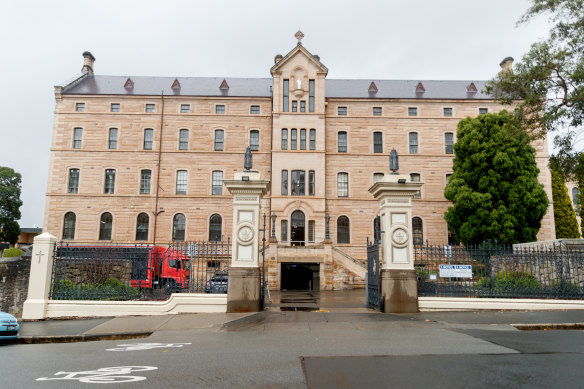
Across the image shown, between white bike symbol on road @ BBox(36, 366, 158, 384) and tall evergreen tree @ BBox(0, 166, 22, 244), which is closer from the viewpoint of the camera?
white bike symbol on road @ BBox(36, 366, 158, 384)

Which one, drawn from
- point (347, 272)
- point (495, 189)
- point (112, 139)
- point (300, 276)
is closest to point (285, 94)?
point (300, 276)

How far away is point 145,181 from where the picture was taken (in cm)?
3566

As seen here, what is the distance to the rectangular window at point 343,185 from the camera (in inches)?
1383

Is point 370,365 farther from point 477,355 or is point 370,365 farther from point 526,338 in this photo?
point 526,338

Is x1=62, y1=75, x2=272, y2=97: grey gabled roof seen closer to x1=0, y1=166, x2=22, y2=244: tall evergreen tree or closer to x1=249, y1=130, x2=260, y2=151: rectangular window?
x1=249, y1=130, x2=260, y2=151: rectangular window

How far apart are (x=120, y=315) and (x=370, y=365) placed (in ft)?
28.0

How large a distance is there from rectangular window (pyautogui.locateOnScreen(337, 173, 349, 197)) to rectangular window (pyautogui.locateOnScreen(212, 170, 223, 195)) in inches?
387

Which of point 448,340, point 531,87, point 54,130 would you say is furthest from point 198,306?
point 54,130

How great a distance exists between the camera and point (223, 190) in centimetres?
3559

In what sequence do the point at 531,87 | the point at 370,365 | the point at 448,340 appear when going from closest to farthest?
1. the point at 370,365
2. the point at 448,340
3. the point at 531,87

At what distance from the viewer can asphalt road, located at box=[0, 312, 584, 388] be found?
17.7ft

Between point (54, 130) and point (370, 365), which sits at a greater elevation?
point (54, 130)

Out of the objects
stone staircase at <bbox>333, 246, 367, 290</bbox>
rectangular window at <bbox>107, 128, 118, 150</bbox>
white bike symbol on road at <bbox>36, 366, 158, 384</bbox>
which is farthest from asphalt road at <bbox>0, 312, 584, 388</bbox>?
rectangular window at <bbox>107, 128, 118, 150</bbox>

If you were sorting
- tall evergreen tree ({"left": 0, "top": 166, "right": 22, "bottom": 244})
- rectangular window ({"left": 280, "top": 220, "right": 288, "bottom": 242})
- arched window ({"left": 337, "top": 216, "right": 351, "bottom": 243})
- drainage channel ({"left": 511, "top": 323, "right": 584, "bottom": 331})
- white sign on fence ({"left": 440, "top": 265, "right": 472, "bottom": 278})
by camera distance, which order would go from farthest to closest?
tall evergreen tree ({"left": 0, "top": 166, "right": 22, "bottom": 244})
arched window ({"left": 337, "top": 216, "right": 351, "bottom": 243})
rectangular window ({"left": 280, "top": 220, "right": 288, "bottom": 242})
white sign on fence ({"left": 440, "top": 265, "right": 472, "bottom": 278})
drainage channel ({"left": 511, "top": 323, "right": 584, "bottom": 331})
